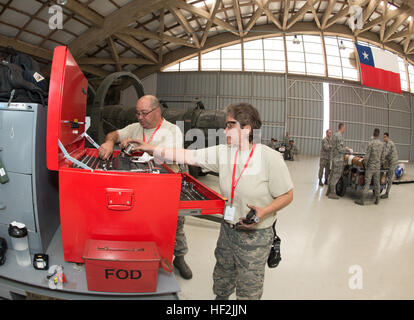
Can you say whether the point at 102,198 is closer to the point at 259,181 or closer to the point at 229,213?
the point at 229,213

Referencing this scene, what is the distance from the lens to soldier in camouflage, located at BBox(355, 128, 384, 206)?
5703mm

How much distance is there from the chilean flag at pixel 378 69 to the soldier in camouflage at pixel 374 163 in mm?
4834

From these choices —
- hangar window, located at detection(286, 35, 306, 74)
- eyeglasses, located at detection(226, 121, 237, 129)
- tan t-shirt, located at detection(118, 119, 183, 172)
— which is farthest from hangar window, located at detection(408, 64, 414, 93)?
eyeglasses, located at detection(226, 121, 237, 129)

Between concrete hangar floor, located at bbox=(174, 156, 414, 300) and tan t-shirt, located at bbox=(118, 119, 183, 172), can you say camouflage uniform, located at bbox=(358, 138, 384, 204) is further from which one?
tan t-shirt, located at bbox=(118, 119, 183, 172)

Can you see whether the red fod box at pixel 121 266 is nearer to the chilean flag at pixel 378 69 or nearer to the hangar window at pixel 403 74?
the chilean flag at pixel 378 69

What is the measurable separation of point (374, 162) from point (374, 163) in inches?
1.0

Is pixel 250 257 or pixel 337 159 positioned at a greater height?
pixel 337 159

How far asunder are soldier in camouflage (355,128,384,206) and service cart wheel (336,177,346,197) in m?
0.60

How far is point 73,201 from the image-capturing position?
Result: 1.27 metres

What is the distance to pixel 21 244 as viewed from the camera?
4.77 ft

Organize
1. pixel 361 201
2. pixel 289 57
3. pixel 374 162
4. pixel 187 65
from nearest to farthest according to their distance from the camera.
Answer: pixel 374 162
pixel 361 201
pixel 289 57
pixel 187 65

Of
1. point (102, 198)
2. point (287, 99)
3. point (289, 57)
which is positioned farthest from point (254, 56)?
point (102, 198)

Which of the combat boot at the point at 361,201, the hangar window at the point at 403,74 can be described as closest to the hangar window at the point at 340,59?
the hangar window at the point at 403,74

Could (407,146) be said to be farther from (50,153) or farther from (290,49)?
(50,153)
